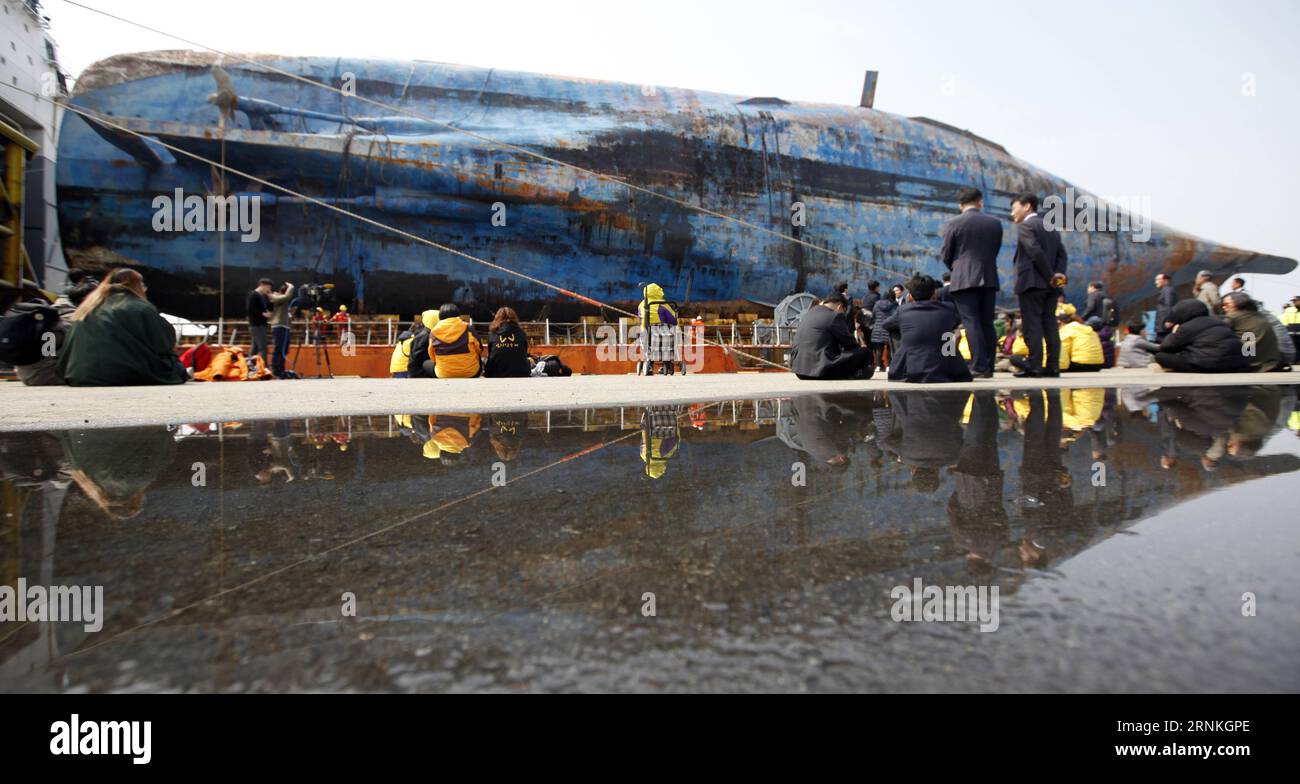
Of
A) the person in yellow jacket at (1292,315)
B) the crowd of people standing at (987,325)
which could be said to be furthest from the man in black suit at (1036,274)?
the person in yellow jacket at (1292,315)

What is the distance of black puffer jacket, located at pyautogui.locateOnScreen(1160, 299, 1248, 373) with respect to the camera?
23.0 feet

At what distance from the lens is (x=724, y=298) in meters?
16.8

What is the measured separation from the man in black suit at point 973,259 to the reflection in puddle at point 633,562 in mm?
3904

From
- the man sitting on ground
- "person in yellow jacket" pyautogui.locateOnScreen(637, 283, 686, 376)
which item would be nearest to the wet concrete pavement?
the man sitting on ground

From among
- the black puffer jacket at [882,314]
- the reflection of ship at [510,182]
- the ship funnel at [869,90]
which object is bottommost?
the black puffer jacket at [882,314]

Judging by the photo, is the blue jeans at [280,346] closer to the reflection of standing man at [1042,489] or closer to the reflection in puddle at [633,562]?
the reflection in puddle at [633,562]

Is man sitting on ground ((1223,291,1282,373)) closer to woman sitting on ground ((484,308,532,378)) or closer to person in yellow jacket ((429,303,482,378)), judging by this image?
woman sitting on ground ((484,308,532,378))

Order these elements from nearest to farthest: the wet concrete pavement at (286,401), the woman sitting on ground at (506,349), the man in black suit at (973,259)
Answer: the wet concrete pavement at (286,401) < the man in black suit at (973,259) < the woman sitting on ground at (506,349)

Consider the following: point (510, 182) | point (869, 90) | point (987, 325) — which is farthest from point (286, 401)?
point (869, 90)

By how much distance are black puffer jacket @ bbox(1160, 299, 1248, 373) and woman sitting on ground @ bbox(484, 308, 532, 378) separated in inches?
288

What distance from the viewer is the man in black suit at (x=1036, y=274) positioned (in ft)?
20.4

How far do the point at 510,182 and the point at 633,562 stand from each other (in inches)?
584
